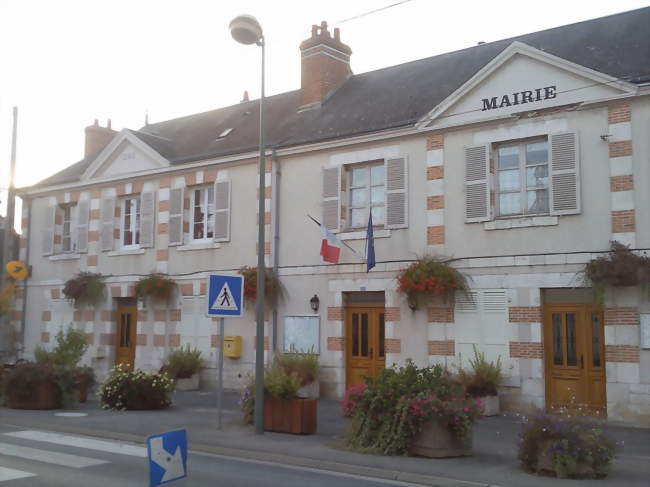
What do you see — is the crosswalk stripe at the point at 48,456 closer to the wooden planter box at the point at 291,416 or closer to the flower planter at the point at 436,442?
the wooden planter box at the point at 291,416

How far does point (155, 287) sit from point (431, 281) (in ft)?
24.7

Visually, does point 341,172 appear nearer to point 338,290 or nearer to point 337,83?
point 338,290

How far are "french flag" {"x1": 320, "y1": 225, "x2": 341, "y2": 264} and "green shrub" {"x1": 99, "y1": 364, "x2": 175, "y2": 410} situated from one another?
12.8 ft

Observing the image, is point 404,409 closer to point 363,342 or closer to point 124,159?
point 363,342

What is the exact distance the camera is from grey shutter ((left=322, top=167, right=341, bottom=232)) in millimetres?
15773

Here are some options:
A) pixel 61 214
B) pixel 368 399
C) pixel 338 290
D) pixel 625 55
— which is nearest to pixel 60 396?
pixel 338 290

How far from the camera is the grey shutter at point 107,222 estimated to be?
64.4 feet

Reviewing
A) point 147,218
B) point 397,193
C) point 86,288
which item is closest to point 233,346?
point 147,218

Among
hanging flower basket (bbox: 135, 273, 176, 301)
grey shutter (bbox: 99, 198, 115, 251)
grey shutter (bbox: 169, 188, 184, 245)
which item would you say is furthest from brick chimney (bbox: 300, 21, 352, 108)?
grey shutter (bbox: 99, 198, 115, 251)

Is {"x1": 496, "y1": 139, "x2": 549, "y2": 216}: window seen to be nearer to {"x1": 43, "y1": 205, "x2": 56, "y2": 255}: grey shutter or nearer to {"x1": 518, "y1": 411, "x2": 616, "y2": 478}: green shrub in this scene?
{"x1": 518, "y1": 411, "x2": 616, "y2": 478}: green shrub

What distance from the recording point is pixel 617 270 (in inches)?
470

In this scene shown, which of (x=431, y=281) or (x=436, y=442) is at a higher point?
(x=431, y=281)

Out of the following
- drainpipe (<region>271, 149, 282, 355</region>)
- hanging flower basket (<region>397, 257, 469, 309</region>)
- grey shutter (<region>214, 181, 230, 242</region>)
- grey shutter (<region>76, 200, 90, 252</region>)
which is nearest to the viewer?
hanging flower basket (<region>397, 257, 469, 309</region>)

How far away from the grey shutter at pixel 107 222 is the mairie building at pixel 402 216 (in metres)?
0.06
